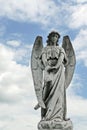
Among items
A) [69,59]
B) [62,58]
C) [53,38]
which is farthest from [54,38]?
[69,59]

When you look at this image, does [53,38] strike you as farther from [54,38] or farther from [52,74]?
[52,74]

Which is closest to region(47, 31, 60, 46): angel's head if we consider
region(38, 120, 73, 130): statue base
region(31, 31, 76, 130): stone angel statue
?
region(31, 31, 76, 130): stone angel statue

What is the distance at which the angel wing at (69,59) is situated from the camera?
15741 mm

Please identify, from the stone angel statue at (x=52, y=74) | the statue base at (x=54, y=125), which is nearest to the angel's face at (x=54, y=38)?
the stone angel statue at (x=52, y=74)

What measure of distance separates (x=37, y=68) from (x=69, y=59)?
1.30 m

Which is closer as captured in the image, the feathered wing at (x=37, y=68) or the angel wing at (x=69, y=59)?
the feathered wing at (x=37, y=68)

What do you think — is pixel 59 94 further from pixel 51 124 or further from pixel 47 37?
pixel 47 37

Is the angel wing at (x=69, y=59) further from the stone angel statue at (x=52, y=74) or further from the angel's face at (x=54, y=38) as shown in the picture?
the angel's face at (x=54, y=38)

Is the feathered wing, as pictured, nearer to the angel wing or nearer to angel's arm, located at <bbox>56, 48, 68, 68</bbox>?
angel's arm, located at <bbox>56, 48, 68, 68</bbox>

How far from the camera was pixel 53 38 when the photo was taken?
1566 cm

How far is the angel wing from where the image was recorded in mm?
15741

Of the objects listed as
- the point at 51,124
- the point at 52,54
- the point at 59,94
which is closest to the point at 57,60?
the point at 52,54

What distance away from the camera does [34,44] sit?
15.9 metres

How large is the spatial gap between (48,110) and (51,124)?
0.68 meters
